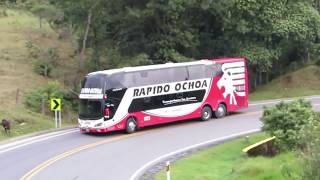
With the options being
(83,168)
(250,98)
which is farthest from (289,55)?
(83,168)

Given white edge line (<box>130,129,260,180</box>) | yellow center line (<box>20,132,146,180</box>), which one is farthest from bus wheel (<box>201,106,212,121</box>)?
yellow center line (<box>20,132,146,180</box>)

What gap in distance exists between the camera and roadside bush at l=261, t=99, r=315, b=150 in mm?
24609

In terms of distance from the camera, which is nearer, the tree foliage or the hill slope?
the hill slope

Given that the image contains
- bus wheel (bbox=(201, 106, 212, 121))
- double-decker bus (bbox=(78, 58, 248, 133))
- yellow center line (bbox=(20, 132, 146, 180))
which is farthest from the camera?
bus wheel (bbox=(201, 106, 212, 121))

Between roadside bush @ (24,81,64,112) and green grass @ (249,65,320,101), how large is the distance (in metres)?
14.6

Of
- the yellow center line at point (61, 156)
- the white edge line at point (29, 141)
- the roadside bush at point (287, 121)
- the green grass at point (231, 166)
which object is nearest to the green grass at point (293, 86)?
the yellow center line at point (61, 156)

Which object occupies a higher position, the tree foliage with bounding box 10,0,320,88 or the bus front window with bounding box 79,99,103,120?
the tree foliage with bounding box 10,0,320,88

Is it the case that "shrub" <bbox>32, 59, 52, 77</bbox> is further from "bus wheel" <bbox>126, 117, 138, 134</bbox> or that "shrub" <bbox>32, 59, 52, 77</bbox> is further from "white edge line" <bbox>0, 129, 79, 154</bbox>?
"bus wheel" <bbox>126, 117, 138, 134</bbox>

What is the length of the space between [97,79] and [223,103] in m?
7.90

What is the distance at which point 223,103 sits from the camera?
117ft

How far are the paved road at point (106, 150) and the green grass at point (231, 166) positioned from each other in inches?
66.1

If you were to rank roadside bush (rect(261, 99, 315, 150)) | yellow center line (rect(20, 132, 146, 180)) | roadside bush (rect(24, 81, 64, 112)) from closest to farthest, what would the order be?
yellow center line (rect(20, 132, 146, 180)) < roadside bush (rect(261, 99, 315, 150)) < roadside bush (rect(24, 81, 64, 112))

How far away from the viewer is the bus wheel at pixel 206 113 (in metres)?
34.7

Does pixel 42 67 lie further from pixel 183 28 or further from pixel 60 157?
pixel 60 157
